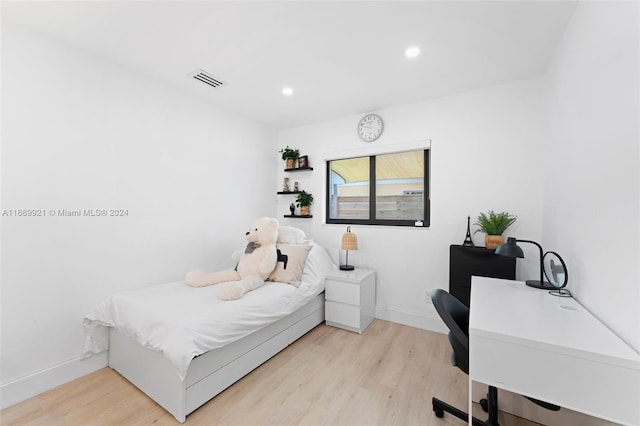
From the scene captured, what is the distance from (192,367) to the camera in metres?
1.59

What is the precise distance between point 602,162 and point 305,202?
9.02ft

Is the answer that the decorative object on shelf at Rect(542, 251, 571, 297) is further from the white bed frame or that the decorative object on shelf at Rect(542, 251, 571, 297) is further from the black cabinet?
the white bed frame

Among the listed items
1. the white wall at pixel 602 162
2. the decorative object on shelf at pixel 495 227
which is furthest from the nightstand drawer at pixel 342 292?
the white wall at pixel 602 162

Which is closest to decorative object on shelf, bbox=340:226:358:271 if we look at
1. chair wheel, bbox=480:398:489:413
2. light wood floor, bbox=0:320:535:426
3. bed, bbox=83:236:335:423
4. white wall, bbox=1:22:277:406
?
bed, bbox=83:236:335:423

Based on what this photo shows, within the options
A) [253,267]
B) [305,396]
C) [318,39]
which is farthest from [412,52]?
[305,396]

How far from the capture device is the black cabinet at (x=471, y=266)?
2238 millimetres

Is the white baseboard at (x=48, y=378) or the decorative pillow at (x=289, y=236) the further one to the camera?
the decorative pillow at (x=289, y=236)

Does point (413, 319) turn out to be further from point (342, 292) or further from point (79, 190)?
point (79, 190)

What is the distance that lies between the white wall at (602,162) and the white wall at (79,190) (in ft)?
10.0

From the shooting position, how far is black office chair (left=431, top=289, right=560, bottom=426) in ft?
4.39

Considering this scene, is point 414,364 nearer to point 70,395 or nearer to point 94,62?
point 70,395

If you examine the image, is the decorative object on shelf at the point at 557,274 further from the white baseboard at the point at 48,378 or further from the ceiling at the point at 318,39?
the white baseboard at the point at 48,378

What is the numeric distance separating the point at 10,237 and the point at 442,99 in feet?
12.1

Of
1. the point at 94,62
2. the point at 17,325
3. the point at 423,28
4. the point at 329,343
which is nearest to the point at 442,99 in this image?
the point at 423,28
